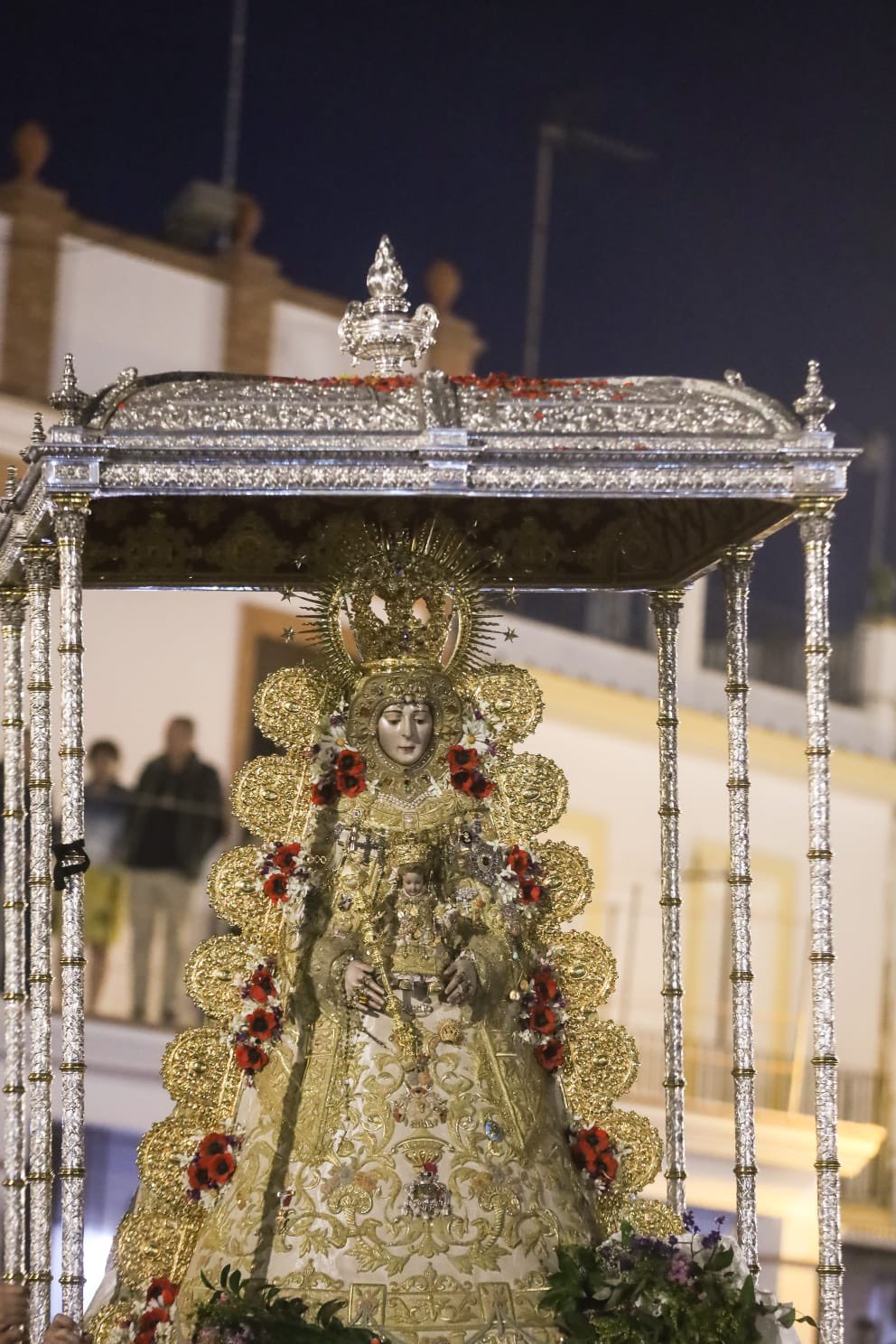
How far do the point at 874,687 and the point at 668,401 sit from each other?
10577 mm

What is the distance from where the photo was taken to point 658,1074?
13.7 m

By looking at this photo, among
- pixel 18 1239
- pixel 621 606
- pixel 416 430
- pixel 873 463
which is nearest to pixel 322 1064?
pixel 18 1239

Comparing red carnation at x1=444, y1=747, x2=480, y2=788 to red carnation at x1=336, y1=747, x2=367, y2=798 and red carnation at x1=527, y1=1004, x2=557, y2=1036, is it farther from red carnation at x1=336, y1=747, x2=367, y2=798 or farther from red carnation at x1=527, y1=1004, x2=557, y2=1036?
red carnation at x1=527, y1=1004, x2=557, y2=1036

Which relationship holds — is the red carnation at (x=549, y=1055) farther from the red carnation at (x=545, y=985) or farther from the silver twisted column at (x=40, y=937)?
the silver twisted column at (x=40, y=937)

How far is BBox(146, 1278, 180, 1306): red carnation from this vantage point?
618 cm

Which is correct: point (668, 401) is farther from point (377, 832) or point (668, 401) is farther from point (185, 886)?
point (185, 886)

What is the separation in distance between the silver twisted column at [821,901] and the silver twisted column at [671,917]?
3.29 ft

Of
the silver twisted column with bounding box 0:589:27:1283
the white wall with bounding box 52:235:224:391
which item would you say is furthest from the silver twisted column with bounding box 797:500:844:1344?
the white wall with bounding box 52:235:224:391

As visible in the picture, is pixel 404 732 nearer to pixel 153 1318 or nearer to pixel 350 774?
pixel 350 774

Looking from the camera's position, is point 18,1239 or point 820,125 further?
point 820,125

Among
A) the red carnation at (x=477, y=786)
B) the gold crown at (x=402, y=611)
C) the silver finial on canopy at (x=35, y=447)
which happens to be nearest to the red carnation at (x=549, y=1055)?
the red carnation at (x=477, y=786)

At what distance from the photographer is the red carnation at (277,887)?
21.3ft

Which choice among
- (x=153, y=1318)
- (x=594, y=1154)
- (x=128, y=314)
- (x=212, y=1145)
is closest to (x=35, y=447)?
(x=212, y=1145)

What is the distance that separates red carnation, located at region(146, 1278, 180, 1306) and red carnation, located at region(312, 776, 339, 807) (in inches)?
51.8
